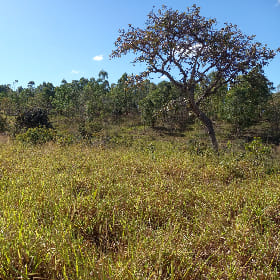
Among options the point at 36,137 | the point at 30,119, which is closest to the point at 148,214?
the point at 36,137

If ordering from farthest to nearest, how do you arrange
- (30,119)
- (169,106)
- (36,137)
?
(30,119)
(36,137)
(169,106)

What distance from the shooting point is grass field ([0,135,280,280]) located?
6.32ft

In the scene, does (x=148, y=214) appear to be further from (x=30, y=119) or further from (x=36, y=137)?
(x=30, y=119)

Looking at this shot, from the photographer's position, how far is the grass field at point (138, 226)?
6.32 feet

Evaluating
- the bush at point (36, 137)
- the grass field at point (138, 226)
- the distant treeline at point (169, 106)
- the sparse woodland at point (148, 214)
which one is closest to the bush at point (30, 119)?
the distant treeline at point (169, 106)

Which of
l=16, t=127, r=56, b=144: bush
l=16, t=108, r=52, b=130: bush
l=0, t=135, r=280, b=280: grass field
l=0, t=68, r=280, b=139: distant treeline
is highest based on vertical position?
l=0, t=68, r=280, b=139: distant treeline

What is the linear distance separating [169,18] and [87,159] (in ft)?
18.1

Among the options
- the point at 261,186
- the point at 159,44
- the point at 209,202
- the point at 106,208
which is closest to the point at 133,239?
the point at 106,208

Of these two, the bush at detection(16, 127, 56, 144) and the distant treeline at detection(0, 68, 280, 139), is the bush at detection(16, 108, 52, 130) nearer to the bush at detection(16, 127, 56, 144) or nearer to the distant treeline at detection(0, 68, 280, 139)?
the distant treeline at detection(0, 68, 280, 139)

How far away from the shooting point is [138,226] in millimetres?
2539

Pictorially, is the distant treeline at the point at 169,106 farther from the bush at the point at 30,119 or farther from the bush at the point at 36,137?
the bush at the point at 36,137

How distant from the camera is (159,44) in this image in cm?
782

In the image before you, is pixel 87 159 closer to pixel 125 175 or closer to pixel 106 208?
pixel 125 175

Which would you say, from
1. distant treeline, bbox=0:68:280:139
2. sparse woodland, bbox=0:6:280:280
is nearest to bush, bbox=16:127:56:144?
→ sparse woodland, bbox=0:6:280:280
